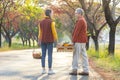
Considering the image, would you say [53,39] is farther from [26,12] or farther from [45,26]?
[26,12]

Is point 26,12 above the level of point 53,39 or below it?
above

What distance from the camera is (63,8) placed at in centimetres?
5325

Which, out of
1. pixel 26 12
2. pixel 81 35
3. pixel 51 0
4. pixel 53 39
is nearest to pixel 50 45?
pixel 53 39

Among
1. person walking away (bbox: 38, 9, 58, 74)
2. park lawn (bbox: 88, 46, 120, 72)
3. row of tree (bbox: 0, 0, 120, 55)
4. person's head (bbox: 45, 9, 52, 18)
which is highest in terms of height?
row of tree (bbox: 0, 0, 120, 55)

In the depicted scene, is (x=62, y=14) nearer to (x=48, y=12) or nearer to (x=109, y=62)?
(x=109, y=62)

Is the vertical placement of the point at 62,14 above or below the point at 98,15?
above

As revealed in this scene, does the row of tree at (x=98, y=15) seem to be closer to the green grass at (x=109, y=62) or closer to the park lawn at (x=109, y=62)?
the green grass at (x=109, y=62)

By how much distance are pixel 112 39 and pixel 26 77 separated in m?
13.3

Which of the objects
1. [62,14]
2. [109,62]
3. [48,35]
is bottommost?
[109,62]

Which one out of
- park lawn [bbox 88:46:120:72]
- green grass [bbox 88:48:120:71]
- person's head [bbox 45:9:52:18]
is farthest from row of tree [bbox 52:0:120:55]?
person's head [bbox 45:9:52:18]

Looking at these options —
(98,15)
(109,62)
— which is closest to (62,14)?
(98,15)

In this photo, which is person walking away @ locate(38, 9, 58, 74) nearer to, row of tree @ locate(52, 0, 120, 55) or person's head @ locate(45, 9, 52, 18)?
person's head @ locate(45, 9, 52, 18)

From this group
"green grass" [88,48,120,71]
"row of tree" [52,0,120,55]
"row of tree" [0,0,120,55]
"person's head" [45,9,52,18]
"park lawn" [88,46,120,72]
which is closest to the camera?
"person's head" [45,9,52,18]

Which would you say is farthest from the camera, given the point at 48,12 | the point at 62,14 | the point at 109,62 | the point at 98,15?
the point at 62,14
